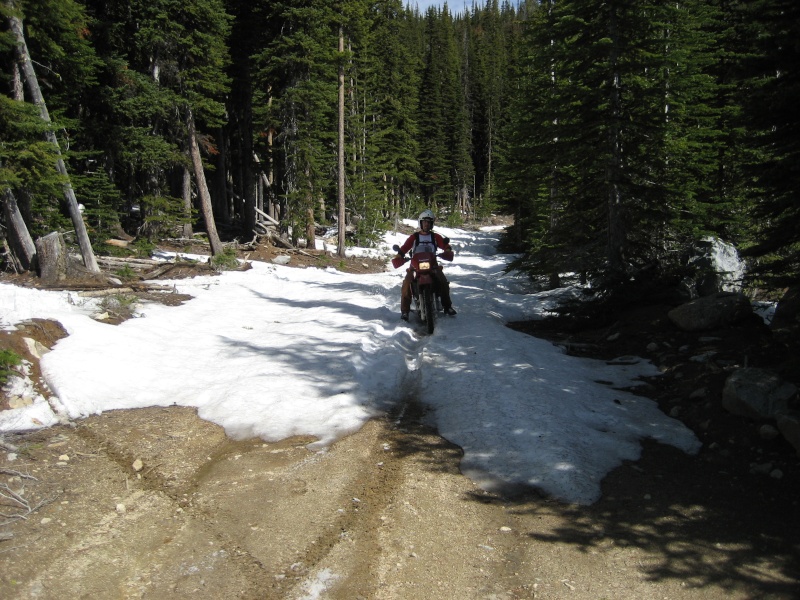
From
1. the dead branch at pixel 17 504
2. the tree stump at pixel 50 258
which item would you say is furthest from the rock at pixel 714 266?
the tree stump at pixel 50 258

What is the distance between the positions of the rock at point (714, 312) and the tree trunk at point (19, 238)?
47.7ft

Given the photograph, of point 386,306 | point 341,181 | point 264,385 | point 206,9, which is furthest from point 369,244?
point 264,385

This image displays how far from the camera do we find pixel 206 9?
18.8 m

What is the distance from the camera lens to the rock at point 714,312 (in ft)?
26.9

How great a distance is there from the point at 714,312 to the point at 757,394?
304 cm

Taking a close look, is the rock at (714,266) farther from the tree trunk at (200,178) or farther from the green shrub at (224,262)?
the tree trunk at (200,178)

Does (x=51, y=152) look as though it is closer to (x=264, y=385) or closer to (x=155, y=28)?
(x=155, y=28)

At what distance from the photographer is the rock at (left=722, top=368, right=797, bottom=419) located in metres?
5.44

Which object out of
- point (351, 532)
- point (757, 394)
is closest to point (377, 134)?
point (757, 394)

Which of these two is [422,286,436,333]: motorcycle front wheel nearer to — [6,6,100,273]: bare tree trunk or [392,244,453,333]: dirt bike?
[392,244,453,333]: dirt bike

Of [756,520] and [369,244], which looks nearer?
[756,520]

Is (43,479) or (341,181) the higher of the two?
(341,181)

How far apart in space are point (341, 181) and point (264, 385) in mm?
20597

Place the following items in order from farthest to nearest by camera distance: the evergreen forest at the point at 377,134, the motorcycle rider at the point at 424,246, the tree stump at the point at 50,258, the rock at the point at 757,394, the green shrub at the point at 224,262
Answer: the green shrub at the point at 224,262, the tree stump at the point at 50,258, the motorcycle rider at the point at 424,246, the evergreen forest at the point at 377,134, the rock at the point at 757,394
